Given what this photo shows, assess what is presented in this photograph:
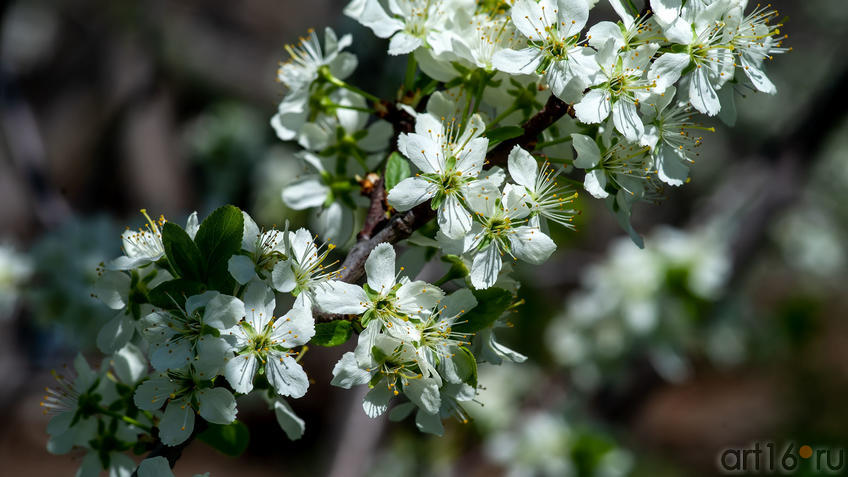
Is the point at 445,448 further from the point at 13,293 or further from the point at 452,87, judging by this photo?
the point at 452,87

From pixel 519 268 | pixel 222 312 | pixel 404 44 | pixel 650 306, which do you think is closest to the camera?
pixel 222 312

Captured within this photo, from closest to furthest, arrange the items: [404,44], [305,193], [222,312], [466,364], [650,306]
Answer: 1. [222,312]
2. [466,364]
3. [404,44]
4. [305,193]
5. [650,306]

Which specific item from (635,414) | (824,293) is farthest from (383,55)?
(824,293)

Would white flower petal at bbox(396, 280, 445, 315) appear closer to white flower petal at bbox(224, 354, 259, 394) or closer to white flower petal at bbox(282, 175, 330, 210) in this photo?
white flower petal at bbox(224, 354, 259, 394)

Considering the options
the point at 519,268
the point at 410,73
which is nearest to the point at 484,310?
the point at 410,73

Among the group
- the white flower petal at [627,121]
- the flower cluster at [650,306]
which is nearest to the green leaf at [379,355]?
the white flower petal at [627,121]

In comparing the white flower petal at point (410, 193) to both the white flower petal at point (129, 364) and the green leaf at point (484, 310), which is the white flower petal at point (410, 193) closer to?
the green leaf at point (484, 310)

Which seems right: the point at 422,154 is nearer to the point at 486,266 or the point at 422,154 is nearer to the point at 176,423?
the point at 486,266
